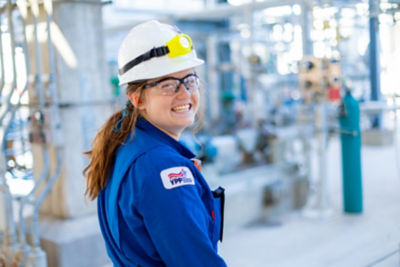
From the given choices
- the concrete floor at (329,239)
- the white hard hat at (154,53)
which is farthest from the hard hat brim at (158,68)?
the concrete floor at (329,239)

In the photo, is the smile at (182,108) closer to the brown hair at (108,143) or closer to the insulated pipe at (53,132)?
the brown hair at (108,143)

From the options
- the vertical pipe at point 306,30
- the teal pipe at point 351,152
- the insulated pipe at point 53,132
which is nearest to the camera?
the insulated pipe at point 53,132

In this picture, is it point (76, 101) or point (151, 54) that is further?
point (76, 101)

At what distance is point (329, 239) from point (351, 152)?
3.74ft

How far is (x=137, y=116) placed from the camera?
58.2 inches

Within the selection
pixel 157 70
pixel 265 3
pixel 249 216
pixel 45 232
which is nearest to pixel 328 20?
pixel 265 3

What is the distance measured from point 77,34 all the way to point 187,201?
3.03m

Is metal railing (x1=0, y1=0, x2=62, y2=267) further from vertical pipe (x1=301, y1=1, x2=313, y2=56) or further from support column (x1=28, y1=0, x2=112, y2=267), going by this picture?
vertical pipe (x1=301, y1=1, x2=313, y2=56)

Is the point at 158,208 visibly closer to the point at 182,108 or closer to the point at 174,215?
the point at 174,215

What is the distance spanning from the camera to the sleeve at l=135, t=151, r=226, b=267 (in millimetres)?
1208

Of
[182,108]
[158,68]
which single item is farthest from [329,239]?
[158,68]

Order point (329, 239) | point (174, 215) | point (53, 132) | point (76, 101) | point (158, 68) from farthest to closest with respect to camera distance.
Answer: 1. point (329, 239)
2. point (76, 101)
3. point (53, 132)
4. point (158, 68)
5. point (174, 215)

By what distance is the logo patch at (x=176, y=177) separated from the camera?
1226mm

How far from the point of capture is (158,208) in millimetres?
1214
